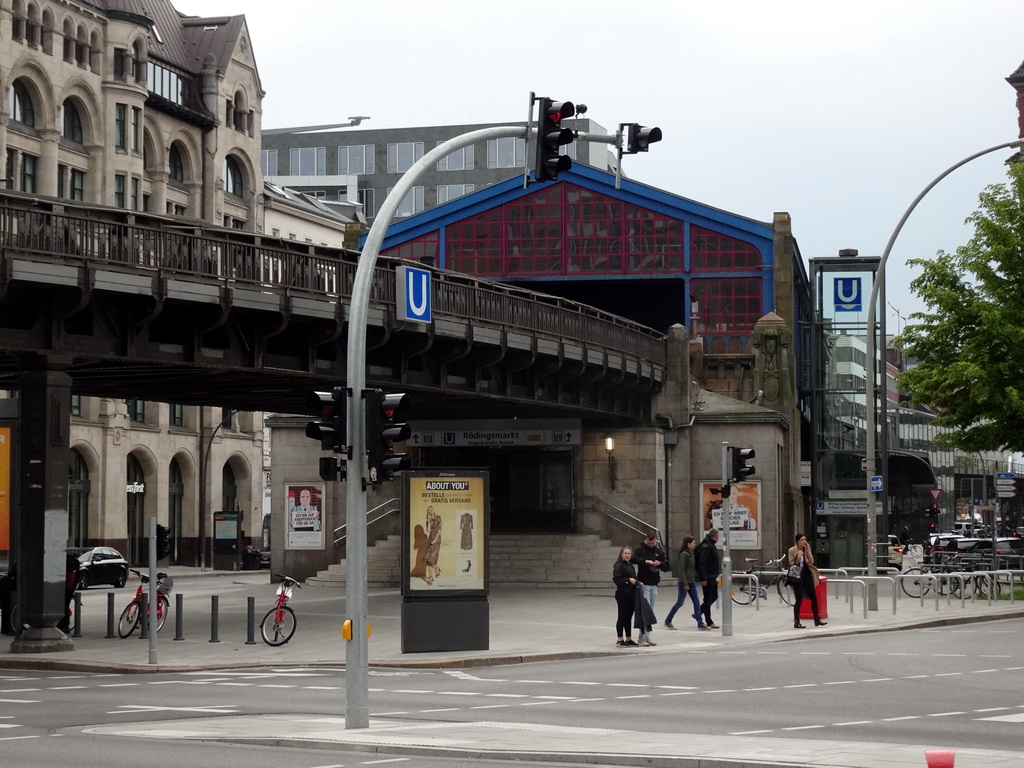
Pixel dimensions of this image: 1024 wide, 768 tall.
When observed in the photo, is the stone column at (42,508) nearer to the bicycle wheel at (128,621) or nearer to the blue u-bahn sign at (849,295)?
the bicycle wheel at (128,621)

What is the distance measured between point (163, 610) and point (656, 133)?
18.1 meters

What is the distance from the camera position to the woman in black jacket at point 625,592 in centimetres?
2708

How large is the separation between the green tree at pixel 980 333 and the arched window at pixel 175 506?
48.4 metres

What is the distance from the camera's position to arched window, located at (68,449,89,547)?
73938mm

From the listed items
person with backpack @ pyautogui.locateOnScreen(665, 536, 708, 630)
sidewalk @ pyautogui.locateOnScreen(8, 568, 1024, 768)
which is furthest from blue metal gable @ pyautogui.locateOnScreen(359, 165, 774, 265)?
person with backpack @ pyautogui.locateOnScreen(665, 536, 708, 630)

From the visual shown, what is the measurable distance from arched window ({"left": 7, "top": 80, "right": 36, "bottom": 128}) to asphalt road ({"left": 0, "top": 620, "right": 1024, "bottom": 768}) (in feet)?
167

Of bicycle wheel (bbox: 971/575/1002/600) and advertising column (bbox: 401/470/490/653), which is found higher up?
advertising column (bbox: 401/470/490/653)

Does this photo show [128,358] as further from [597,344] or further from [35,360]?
[597,344]

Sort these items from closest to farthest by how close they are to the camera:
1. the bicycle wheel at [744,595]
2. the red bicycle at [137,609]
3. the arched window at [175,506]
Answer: the red bicycle at [137,609] → the bicycle wheel at [744,595] → the arched window at [175,506]

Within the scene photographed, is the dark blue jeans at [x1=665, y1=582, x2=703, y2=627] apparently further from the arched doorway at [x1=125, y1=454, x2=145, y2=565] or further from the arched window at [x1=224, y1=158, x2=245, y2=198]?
the arched window at [x1=224, y1=158, x2=245, y2=198]

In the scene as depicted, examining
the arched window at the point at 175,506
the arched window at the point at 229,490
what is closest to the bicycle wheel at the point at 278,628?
the arched window at the point at 175,506

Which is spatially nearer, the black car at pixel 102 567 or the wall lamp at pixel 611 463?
the wall lamp at pixel 611 463

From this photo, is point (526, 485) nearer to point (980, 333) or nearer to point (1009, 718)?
point (980, 333)

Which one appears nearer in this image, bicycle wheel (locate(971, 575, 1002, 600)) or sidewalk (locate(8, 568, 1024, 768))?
sidewalk (locate(8, 568, 1024, 768))
